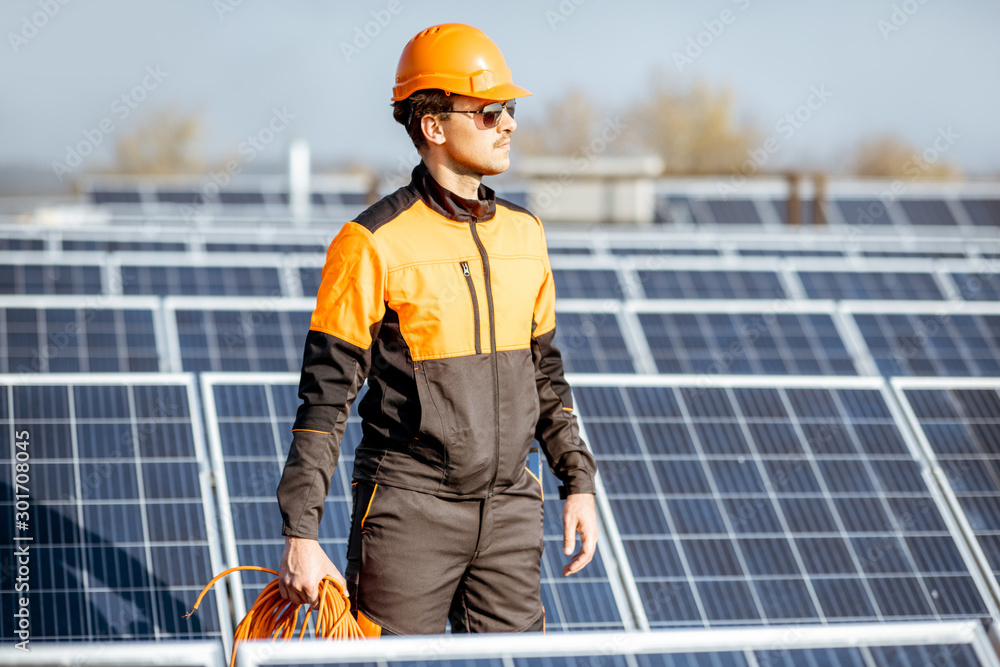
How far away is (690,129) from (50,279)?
6550 cm

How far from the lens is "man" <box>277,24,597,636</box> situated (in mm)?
2979

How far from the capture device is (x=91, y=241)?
12.7 meters

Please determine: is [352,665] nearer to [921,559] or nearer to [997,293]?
[921,559]

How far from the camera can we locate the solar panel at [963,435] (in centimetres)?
546

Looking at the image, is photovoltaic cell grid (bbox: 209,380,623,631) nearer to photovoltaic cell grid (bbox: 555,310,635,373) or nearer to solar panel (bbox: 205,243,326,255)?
photovoltaic cell grid (bbox: 555,310,635,373)

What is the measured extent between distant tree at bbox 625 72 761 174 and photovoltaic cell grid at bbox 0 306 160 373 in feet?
216

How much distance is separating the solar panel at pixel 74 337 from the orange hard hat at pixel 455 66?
15.1 feet

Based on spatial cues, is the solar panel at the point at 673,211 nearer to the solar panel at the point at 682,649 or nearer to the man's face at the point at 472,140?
the man's face at the point at 472,140

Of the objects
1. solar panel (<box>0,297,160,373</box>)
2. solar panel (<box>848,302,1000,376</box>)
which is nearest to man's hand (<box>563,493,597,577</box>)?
solar panel (<box>0,297,160,373</box>)

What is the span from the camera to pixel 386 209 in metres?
3.10

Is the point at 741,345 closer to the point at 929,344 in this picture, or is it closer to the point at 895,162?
the point at 929,344

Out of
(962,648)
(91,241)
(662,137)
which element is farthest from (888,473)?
(662,137)

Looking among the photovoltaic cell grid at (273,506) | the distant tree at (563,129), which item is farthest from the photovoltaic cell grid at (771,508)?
the distant tree at (563,129)

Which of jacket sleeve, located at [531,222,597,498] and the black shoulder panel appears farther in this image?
jacket sleeve, located at [531,222,597,498]
